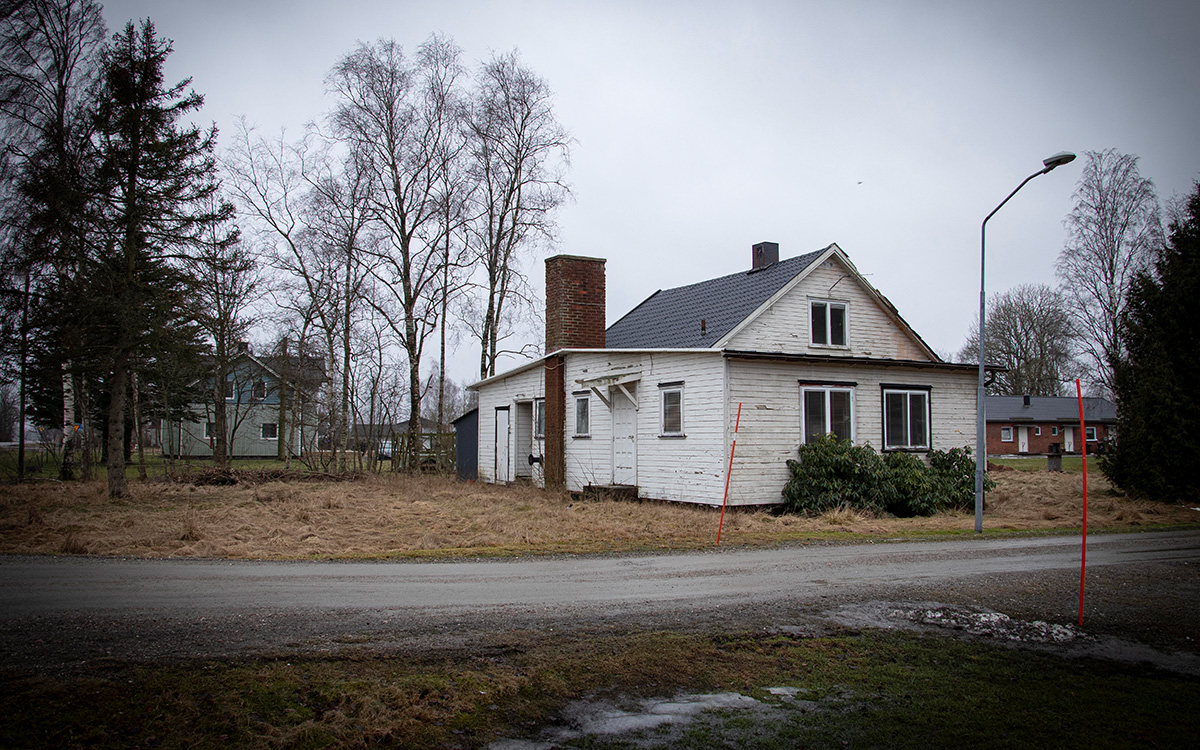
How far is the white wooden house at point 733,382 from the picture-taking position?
695 inches

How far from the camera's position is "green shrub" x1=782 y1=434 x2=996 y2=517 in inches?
691

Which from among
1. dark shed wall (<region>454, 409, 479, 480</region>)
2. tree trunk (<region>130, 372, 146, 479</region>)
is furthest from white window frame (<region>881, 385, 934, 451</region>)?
tree trunk (<region>130, 372, 146, 479</region>)

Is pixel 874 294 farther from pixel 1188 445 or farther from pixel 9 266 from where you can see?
pixel 9 266

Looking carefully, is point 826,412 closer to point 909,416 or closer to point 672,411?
point 909,416

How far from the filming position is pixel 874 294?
68.2ft

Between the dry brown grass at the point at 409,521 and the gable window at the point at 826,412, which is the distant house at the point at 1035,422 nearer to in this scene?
the dry brown grass at the point at 409,521

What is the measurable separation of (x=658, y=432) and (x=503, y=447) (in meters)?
8.67

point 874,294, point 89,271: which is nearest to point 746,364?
point 874,294

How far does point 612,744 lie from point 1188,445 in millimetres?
23225

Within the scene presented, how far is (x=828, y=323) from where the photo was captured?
20078mm

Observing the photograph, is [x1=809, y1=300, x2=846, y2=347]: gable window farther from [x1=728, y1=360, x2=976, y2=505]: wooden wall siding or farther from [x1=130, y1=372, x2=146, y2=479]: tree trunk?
[x1=130, y1=372, x2=146, y2=479]: tree trunk

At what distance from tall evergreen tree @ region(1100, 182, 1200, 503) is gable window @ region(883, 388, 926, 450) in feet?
23.9

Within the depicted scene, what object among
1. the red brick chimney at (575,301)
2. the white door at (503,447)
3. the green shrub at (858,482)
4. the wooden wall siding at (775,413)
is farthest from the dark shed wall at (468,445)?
the green shrub at (858,482)

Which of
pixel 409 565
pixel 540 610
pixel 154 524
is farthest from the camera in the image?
pixel 154 524
